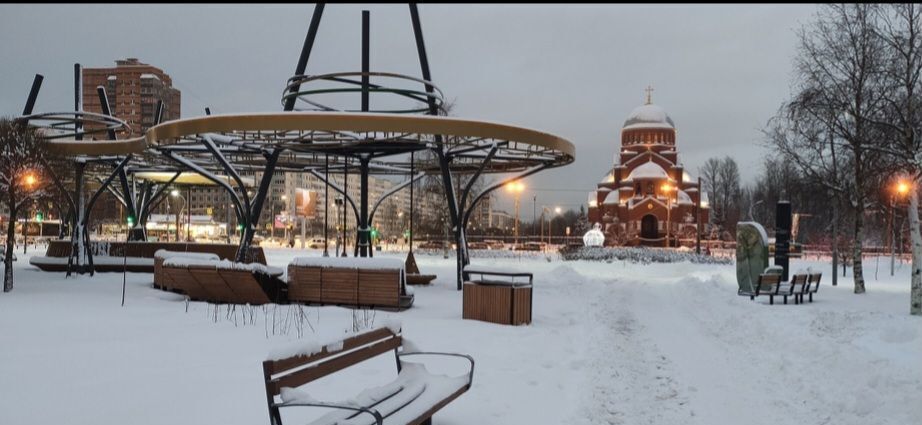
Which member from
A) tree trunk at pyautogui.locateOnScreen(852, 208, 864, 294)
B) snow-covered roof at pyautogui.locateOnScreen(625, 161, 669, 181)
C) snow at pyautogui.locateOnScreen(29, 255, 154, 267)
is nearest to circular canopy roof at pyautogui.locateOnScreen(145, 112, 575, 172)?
snow at pyautogui.locateOnScreen(29, 255, 154, 267)

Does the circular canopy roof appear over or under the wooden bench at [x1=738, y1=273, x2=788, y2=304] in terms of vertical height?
over

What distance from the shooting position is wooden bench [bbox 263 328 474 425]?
14.8 feet

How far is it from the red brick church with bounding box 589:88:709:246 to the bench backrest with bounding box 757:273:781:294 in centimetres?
4122

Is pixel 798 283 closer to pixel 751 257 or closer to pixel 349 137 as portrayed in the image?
pixel 751 257

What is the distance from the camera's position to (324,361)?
5.22 m

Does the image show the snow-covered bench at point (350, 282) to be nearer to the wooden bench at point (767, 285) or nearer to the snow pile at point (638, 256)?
the wooden bench at point (767, 285)

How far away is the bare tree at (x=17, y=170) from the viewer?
666 inches

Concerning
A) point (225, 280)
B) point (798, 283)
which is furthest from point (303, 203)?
point (798, 283)

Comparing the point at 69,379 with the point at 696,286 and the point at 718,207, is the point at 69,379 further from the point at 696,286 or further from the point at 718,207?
the point at 718,207

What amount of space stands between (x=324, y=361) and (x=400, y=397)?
2.52ft

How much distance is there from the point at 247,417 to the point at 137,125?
6115 centimetres

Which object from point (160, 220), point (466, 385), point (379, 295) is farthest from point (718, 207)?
point (466, 385)

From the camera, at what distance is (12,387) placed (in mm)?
6812

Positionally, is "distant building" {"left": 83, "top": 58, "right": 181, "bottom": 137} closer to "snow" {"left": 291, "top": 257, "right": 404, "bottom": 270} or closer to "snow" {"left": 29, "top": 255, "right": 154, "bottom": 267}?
"snow" {"left": 29, "top": 255, "right": 154, "bottom": 267}
